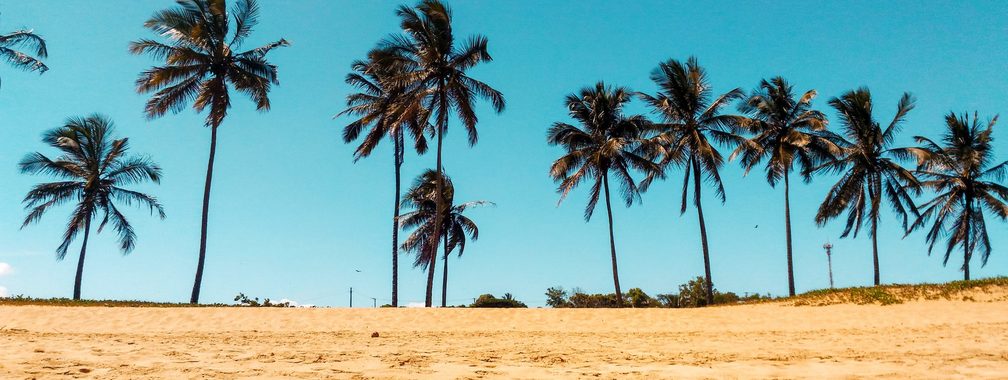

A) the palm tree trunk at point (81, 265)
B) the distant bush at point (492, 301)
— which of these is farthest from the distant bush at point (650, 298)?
the palm tree trunk at point (81, 265)

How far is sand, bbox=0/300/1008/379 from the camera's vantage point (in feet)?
22.7

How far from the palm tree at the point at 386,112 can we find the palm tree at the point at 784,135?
14829 millimetres

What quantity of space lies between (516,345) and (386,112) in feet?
64.9

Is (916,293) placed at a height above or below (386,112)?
below

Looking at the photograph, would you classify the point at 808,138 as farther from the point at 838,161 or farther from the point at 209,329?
the point at 209,329

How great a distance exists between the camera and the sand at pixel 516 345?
22.7ft

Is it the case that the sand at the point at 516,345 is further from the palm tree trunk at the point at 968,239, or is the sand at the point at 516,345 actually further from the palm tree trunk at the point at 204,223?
the palm tree trunk at the point at 968,239

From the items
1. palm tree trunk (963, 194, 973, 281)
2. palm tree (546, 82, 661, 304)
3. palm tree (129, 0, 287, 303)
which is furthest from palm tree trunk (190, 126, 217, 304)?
palm tree trunk (963, 194, 973, 281)

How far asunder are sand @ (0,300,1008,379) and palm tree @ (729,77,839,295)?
34.9ft

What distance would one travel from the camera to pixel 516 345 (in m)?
11.3

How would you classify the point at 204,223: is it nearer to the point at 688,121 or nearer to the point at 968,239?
the point at 688,121

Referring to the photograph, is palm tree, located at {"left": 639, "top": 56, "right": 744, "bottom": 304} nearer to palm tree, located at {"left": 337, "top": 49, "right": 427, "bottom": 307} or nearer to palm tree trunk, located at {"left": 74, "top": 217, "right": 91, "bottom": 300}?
palm tree, located at {"left": 337, "top": 49, "right": 427, "bottom": 307}

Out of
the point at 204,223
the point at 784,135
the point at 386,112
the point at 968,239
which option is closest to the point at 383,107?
the point at 386,112

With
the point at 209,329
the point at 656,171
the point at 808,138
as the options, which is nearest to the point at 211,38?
the point at 209,329
